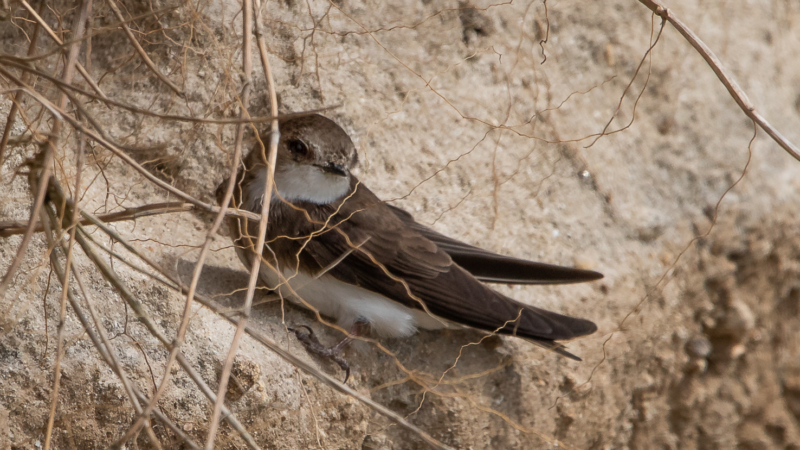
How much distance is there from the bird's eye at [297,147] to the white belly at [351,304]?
0.37m

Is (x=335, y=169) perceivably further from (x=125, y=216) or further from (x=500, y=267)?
(x=125, y=216)

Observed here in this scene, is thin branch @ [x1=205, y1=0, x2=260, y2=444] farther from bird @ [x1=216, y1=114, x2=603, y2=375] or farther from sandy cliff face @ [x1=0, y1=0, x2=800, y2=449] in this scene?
bird @ [x1=216, y1=114, x2=603, y2=375]

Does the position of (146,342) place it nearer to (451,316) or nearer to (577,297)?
(451,316)

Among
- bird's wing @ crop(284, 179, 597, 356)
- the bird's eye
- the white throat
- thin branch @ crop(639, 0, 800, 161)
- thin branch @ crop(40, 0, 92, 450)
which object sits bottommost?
thin branch @ crop(40, 0, 92, 450)

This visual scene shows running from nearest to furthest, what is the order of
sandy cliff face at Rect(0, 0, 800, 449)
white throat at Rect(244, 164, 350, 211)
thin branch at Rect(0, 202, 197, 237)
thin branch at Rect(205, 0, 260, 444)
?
1. thin branch at Rect(205, 0, 260, 444)
2. thin branch at Rect(0, 202, 197, 237)
3. sandy cliff face at Rect(0, 0, 800, 449)
4. white throat at Rect(244, 164, 350, 211)

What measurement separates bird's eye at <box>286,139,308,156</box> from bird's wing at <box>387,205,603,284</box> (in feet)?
1.20

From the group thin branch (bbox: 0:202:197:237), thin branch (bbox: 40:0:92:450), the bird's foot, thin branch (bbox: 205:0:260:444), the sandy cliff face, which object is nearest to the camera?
thin branch (bbox: 205:0:260:444)

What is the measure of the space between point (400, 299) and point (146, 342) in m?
0.74

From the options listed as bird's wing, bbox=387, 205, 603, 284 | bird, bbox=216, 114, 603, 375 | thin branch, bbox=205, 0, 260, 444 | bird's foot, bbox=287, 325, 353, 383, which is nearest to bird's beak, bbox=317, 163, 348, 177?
bird, bbox=216, 114, 603, 375

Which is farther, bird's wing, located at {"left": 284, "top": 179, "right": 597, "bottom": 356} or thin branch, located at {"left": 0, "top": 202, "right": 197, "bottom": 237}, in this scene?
bird's wing, located at {"left": 284, "top": 179, "right": 597, "bottom": 356}

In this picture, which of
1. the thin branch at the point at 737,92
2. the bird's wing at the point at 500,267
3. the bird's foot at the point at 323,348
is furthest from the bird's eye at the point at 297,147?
the thin branch at the point at 737,92

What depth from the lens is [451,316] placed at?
2.21 m

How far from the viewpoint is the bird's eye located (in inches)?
90.0

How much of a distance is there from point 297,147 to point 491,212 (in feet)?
2.86
